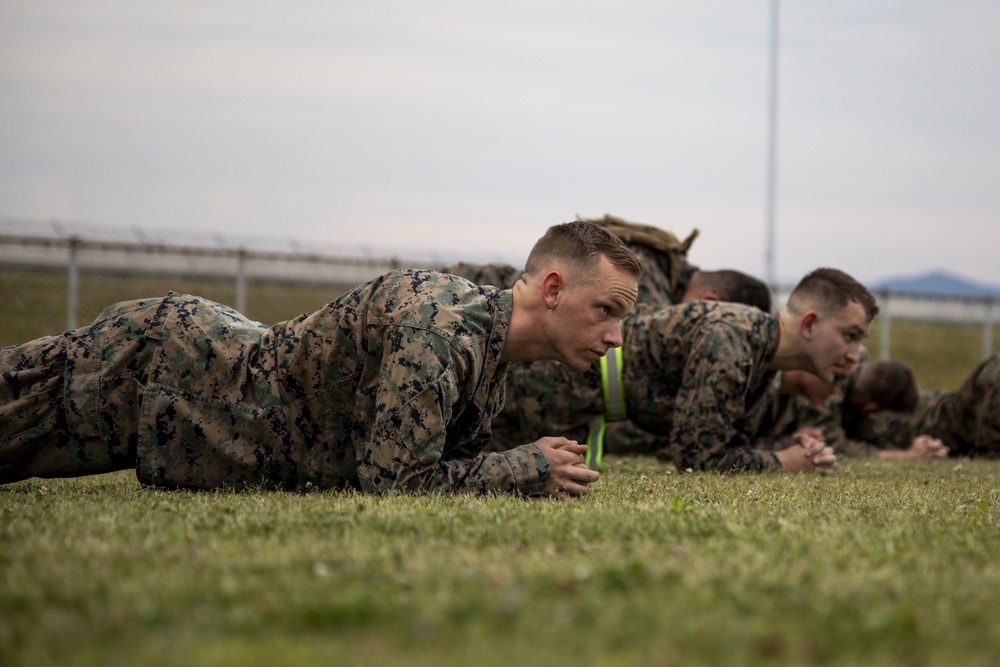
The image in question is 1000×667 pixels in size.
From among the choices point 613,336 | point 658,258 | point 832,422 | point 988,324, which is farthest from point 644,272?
point 988,324

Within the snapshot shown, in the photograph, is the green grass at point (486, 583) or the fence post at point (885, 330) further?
the fence post at point (885, 330)

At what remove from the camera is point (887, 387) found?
986cm

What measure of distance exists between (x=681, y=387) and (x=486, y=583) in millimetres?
4053

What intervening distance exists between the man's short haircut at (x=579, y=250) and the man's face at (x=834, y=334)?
2445 millimetres

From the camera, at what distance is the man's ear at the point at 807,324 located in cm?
695

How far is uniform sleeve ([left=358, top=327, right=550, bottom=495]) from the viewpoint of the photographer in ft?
14.1

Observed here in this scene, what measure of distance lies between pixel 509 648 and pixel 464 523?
1458mm

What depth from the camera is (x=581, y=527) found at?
143 inches

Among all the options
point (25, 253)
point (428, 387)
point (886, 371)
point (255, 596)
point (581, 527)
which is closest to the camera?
point (255, 596)

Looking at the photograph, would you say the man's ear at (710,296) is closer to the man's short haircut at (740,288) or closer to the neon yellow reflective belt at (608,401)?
the man's short haircut at (740,288)

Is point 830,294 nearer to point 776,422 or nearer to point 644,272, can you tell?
point 776,422

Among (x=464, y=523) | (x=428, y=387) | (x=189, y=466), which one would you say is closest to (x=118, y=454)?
(x=189, y=466)

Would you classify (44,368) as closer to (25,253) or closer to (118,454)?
(118,454)

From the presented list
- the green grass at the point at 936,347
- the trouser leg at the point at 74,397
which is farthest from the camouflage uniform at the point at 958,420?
the green grass at the point at 936,347
